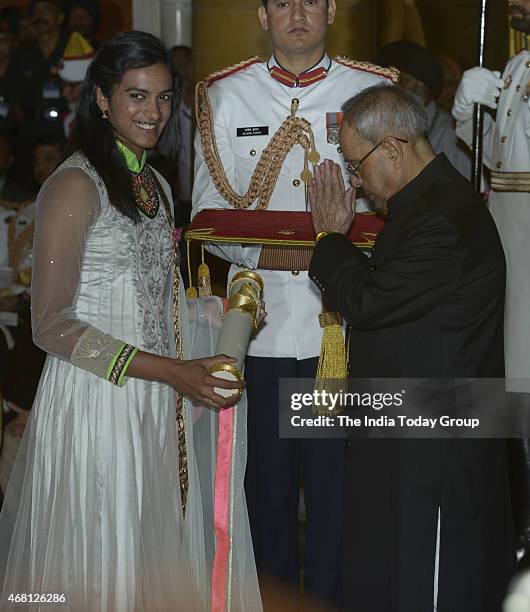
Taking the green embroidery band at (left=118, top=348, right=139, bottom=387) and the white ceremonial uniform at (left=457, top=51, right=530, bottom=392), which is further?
the white ceremonial uniform at (left=457, top=51, right=530, bottom=392)

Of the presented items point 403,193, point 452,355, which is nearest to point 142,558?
point 452,355

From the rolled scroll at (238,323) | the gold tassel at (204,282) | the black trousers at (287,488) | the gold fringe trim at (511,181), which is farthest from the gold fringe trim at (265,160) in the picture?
the gold fringe trim at (511,181)

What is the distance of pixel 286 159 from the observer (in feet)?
11.8

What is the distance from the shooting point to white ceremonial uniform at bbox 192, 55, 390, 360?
140 inches

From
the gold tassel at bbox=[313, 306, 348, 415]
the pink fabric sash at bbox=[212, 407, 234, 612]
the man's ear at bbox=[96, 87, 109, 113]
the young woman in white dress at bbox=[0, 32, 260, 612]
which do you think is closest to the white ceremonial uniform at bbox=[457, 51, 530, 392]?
the gold tassel at bbox=[313, 306, 348, 415]

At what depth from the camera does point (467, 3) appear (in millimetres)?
6160

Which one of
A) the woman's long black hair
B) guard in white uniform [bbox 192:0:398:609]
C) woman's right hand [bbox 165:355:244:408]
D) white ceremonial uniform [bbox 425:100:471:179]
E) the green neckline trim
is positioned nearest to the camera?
woman's right hand [bbox 165:355:244:408]

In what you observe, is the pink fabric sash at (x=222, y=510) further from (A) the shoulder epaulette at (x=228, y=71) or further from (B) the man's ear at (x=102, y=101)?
(A) the shoulder epaulette at (x=228, y=71)

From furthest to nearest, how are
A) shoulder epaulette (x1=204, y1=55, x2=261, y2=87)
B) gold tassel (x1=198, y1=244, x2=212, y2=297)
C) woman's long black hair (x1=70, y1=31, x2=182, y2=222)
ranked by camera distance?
shoulder epaulette (x1=204, y1=55, x2=261, y2=87) < gold tassel (x1=198, y1=244, x2=212, y2=297) < woman's long black hair (x1=70, y1=31, x2=182, y2=222)

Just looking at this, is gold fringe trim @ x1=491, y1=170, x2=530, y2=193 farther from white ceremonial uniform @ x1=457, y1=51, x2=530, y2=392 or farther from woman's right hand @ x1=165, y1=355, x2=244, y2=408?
woman's right hand @ x1=165, y1=355, x2=244, y2=408

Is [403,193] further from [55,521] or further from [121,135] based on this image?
[55,521]

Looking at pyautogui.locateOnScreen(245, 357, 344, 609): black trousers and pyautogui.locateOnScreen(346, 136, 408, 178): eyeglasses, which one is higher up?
pyautogui.locateOnScreen(346, 136, 408, 178): eyeglasses

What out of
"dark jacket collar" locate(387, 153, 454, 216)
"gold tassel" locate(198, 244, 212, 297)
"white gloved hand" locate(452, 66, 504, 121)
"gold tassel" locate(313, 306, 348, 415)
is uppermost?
"white gloved hand" locate(452, 66, 504, 121)

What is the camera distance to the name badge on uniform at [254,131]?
3598 mm
